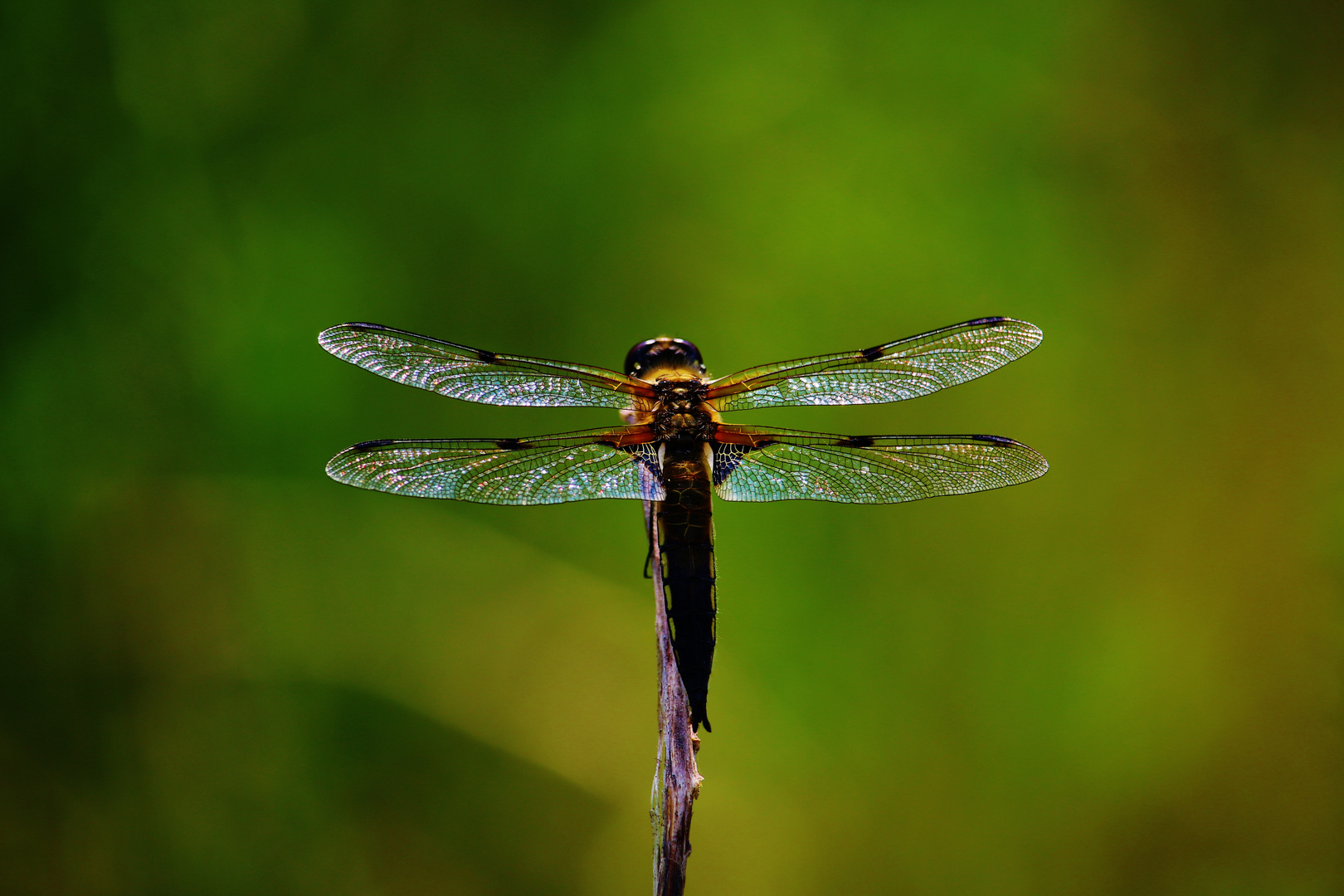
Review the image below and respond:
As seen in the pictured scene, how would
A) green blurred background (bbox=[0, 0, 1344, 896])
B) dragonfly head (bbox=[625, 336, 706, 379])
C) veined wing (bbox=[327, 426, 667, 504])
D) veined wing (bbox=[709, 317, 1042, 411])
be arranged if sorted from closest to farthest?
1. veined wing (bbox=[327, 426, 667, 504])
2. veined wing (bbox=[709, 317, 1042, 411])
3. dragonfly head (bbox=[625, 336, 706, 379])
4. green blurred background (bbox=[0, 0, 1344, 896])

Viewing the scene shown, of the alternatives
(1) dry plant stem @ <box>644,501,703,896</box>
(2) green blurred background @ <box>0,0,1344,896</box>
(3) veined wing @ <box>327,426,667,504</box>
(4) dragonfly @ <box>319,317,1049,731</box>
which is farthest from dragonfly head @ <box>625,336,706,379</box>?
(1) dry plant stem @ <box>644,501,703,896</box>

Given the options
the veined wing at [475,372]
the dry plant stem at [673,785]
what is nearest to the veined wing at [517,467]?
the veined wing at [475,372]

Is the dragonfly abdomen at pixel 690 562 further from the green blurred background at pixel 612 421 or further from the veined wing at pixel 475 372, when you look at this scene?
the green blurred background at pixel 612 421

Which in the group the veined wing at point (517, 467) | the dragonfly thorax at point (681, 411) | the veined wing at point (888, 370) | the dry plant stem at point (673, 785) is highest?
the veined wing at point (888, 370)

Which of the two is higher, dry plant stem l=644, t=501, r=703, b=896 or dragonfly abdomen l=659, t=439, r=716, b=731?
dragonfly abdomen l=659, t=439, r=716, b=731

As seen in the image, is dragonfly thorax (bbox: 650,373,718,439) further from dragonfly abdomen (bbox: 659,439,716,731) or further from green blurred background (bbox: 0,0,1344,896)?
green blurred background (bbox: 0,0,1344,896)

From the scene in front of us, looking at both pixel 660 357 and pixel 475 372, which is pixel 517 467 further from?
pixel 660 357
